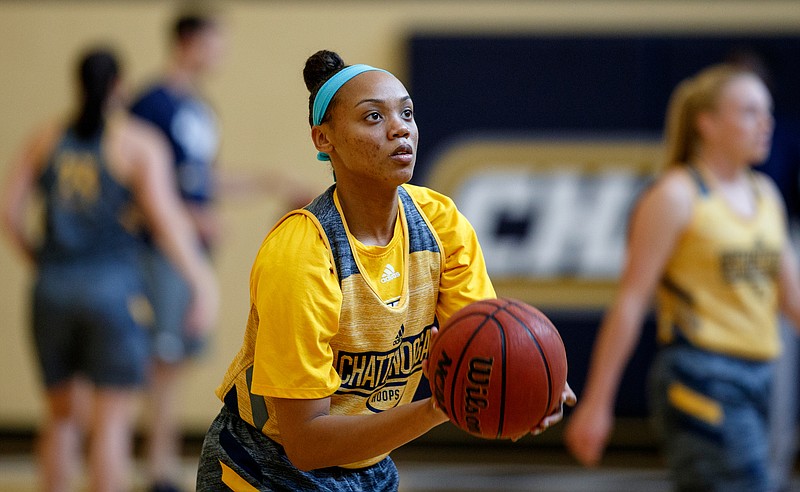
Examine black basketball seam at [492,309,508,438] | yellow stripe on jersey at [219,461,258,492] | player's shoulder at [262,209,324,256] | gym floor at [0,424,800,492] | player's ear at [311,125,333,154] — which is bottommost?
gym floor at [0,424,800,492]

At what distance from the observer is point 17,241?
5008 millimetres

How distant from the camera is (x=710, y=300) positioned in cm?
365

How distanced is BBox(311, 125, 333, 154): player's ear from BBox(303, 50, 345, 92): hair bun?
3.1 inches

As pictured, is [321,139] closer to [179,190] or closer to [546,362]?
[546,362]

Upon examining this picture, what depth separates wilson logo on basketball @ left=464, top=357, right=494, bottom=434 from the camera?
1947mm

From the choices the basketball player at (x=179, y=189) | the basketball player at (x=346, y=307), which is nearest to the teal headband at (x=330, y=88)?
the basketball player at (x=346, y=307)

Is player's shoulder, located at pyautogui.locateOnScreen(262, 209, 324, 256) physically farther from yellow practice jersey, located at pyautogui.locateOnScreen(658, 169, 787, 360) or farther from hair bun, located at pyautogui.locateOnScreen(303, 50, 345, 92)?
yellow practice jersey, located at pyautogui.locateOnScreen(658, 169, 787, 360)

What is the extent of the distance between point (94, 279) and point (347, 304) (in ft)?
9.29

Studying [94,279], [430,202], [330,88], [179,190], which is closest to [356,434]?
[430,202]

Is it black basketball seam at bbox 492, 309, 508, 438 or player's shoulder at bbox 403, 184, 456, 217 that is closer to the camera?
black basketball seam at bbox 492, 309, 508, 438

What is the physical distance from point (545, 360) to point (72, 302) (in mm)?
3066

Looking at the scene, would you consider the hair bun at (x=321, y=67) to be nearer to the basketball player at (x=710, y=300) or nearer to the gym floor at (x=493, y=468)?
the basketball player at (x=710, y=300)

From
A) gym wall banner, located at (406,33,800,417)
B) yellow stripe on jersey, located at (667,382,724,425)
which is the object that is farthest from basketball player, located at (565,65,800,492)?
gym wall banner, located at (406,33,800,417)

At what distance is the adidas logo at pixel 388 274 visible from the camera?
2.16 meters
